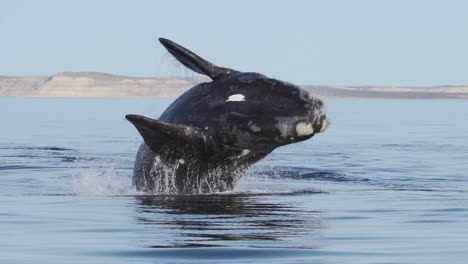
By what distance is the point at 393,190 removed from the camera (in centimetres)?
2028

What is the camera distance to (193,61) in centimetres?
1708

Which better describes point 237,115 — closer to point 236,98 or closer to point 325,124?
point 236,98

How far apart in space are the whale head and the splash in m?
2.03

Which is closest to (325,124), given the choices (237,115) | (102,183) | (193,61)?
(237,115)

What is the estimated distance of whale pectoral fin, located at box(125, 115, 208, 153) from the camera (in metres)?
16.1

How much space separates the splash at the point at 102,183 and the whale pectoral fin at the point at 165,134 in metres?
1.89

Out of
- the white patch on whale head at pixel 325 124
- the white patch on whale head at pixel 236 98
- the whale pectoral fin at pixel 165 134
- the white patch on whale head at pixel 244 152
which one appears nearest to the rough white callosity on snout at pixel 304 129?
the white patch on whale head at pixel 325 124

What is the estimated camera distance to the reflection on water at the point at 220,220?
1318 centimetres

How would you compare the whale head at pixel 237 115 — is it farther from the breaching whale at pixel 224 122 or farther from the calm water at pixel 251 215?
the calm water at pixel 251 215

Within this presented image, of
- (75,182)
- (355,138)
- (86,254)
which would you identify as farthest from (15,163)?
(355,138)

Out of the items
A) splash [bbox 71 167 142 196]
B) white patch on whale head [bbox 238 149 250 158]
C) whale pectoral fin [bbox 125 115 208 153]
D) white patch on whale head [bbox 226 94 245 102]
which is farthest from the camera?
splash [bbox 71 167 142 196]

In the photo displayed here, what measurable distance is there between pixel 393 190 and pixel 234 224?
20.2 ft

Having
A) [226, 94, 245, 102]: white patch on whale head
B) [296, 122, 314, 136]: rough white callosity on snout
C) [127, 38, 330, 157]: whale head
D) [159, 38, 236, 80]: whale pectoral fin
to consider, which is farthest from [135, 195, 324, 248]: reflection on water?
[159, 38, 236, 80]: whale pectoral fin

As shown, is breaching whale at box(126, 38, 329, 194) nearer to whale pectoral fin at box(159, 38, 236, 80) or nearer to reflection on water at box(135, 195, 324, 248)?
whale pectoral fin at box(159, 38, 236, 80)
